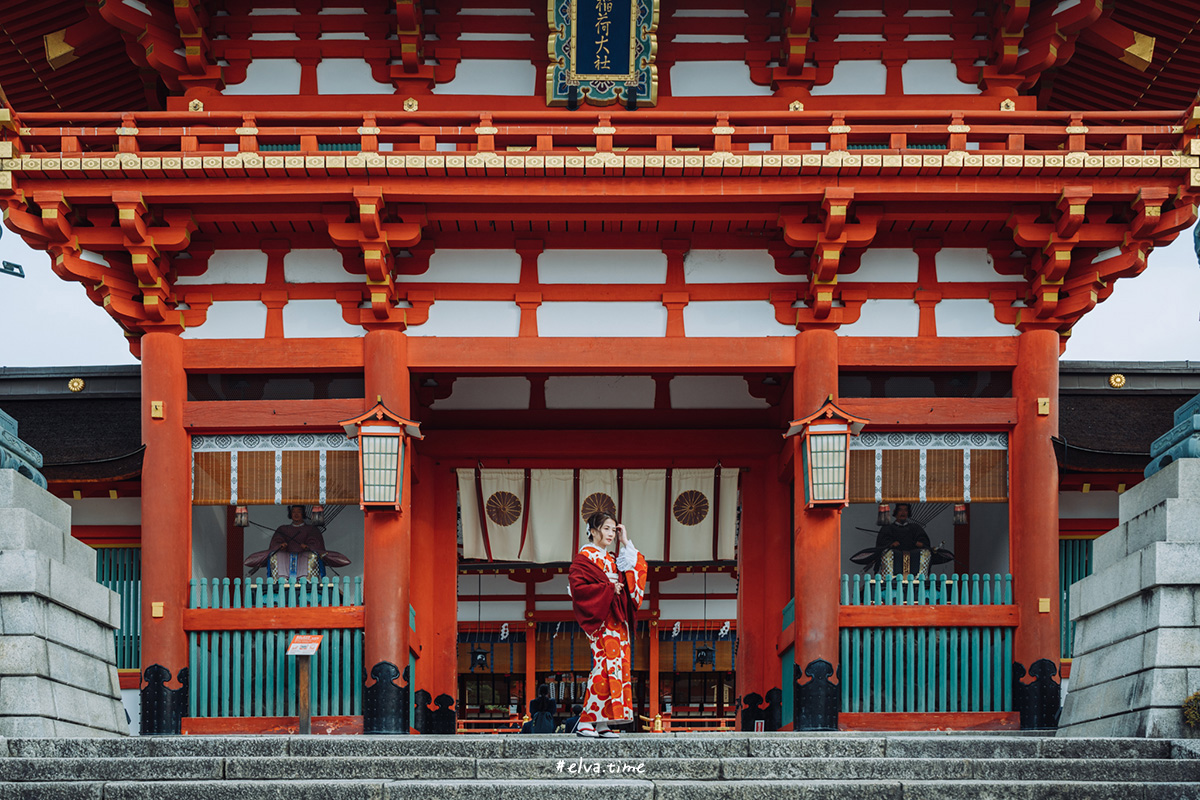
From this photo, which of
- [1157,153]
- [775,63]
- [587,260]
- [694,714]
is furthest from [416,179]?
[694,714]

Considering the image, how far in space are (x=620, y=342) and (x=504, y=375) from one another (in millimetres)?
1247

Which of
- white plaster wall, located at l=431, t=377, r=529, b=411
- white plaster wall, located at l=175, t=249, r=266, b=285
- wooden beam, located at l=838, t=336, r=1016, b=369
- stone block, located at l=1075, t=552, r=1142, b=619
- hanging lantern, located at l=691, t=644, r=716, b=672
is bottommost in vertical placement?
hanging lantern, located at l=691, t=644, r=716, b=672

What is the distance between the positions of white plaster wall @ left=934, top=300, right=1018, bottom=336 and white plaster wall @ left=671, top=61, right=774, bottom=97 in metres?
2.80

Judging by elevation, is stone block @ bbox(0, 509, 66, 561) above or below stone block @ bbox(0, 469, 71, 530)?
below

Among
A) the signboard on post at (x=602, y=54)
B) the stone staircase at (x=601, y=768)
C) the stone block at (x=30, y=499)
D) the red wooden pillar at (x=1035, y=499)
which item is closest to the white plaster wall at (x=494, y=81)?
the signboard on post at (x=602, y=54)

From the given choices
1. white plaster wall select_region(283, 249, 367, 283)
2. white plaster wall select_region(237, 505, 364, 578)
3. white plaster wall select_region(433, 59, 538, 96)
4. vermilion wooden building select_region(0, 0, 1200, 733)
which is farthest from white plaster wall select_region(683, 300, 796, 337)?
white plaster wall select_region(237, 505, 364, 578)

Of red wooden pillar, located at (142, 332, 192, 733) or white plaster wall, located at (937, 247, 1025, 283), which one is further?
white plaster wall, located at (937, 247, 1025, 283)

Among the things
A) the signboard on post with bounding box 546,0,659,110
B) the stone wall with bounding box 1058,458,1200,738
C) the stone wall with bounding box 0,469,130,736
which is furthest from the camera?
the signboard on post with bounding box 546,0,659,110

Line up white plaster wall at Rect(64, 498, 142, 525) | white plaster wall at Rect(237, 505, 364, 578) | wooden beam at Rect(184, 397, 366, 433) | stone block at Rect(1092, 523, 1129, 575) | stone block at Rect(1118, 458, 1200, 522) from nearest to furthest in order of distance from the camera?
stone block at Rect(1118, 458, 1200, 522)
stone block at Rect(1092, 523, 1129, 575)
wooden beam at Rect(184, 397, 366, 433)
white plaster wall at Rect(64, 498, 142, 525)
white plaster wall at Rect(237, 505, 364, 578)

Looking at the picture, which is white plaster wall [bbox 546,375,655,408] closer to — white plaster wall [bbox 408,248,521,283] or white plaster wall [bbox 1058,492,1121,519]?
white plaster wall [bbox 408,248,521,283]

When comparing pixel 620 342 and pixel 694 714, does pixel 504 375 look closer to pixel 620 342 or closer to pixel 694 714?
pixel 620 342

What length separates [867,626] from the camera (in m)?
12.5

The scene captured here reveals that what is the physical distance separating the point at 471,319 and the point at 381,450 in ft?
4.85

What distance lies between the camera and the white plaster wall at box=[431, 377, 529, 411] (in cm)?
1464
